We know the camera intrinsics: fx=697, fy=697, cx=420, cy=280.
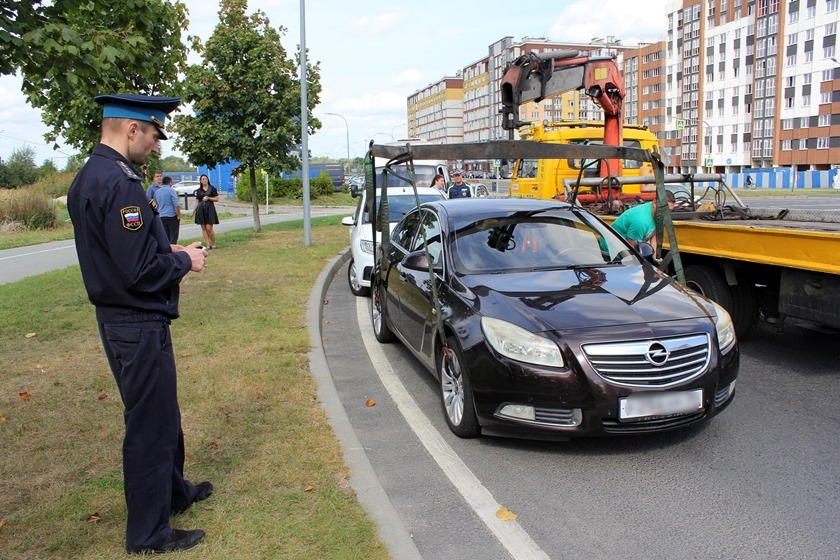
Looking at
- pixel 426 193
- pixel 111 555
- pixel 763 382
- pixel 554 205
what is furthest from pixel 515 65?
pixel 111 555

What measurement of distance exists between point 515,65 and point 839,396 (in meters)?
7.87

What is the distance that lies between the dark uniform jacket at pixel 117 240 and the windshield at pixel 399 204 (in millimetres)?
7814

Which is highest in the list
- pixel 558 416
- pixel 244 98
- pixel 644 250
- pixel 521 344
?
pixel 244 98

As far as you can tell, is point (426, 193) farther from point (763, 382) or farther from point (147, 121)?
point (147, 121)

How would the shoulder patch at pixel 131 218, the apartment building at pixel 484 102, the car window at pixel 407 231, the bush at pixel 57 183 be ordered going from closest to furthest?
the shoulder patch at pixel 131 218 → the car window at pixel 407 231 → the bush at pixel 57 183 → the apartment building at pixel 484 102

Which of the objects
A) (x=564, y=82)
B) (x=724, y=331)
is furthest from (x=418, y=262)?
(x=564, y=82)

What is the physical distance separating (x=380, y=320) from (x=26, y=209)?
2297 cm

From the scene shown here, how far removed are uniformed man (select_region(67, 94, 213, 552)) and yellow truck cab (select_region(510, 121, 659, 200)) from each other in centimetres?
1000

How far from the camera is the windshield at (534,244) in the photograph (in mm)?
5543

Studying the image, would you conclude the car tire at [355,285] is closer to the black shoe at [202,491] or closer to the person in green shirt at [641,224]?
the person in green shirt at [641,224]

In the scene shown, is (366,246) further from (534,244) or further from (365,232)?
(534,244)

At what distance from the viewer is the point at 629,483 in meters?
4.06

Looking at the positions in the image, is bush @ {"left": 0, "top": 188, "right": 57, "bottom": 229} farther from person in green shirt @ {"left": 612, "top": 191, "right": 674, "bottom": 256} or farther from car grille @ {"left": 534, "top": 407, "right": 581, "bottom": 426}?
car grille @ {"left": 534, "top": 407, "right": 581, "bottom": 426}

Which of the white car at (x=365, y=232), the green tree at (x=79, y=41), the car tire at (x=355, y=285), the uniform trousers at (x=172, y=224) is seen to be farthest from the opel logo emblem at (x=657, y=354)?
the uniform trousers at (x=172, y=224)
